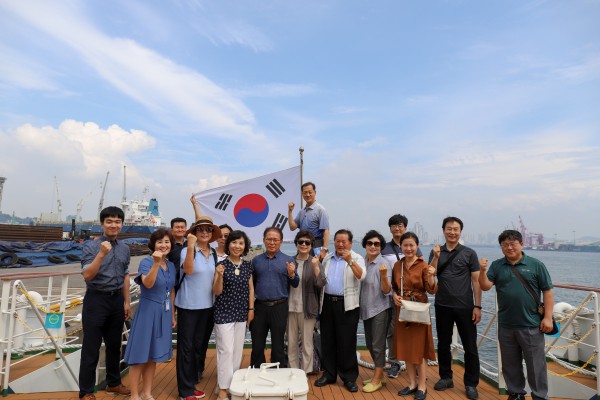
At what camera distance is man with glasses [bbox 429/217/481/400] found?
149 inches

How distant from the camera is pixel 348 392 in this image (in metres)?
3.83

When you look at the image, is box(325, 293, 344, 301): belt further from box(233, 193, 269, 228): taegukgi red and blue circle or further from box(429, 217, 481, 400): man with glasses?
box(233, 193, 269, 228): taegukgi red and blue circle

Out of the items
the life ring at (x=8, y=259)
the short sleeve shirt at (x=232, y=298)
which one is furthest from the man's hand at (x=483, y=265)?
the life ring at (x=8, y=259)

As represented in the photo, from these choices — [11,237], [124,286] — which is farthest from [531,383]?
[11,237]

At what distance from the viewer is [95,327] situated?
11.1ft

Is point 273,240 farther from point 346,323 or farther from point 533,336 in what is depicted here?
point 533,336

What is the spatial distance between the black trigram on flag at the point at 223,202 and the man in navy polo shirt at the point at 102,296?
7.93 ft

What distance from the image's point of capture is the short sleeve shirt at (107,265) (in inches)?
131

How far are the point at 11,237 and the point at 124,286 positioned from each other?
2777 cm

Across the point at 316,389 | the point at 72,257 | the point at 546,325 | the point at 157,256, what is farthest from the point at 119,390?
the point at 72,257

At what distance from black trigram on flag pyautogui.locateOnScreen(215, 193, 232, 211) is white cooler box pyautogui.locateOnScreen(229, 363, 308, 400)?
3159 mm

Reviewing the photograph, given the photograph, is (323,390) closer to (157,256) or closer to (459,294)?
(459,294)

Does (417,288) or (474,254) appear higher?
(474,254)

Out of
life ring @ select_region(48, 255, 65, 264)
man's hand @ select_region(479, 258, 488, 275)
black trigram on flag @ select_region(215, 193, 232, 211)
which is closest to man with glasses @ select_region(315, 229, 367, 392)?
man's hand @ select_region(479, 258, 488, 275)
